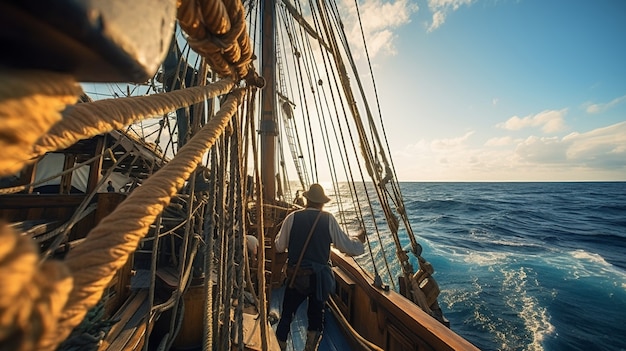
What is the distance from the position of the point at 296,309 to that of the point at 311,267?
442 mm

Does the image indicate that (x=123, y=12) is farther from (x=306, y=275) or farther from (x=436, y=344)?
(x=306, y=275)

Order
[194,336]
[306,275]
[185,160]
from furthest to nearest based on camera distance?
1. [194,336]
2. [306,275]
3. [185,160]

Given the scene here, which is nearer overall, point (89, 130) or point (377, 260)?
point (89, 130)

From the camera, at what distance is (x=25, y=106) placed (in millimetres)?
224

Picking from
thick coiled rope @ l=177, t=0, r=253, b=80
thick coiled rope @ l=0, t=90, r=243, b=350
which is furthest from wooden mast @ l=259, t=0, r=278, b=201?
thick coiled rope @ l=0, t=90, r=243, b=350

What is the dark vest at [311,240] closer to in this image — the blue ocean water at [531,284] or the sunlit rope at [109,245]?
the sunlit rope at [109,245]

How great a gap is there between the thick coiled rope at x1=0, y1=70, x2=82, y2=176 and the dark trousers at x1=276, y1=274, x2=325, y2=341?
2564 millimetres

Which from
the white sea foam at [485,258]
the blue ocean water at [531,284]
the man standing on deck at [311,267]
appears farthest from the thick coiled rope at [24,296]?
the white sea foam at [485,258]

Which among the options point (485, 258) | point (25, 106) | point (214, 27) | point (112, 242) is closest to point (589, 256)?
point (485, 258)

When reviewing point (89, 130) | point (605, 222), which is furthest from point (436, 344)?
point (605, 222)

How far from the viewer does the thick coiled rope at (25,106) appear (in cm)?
21

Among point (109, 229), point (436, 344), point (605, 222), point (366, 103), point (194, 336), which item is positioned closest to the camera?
point (109, 229)

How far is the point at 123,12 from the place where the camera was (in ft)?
0.88

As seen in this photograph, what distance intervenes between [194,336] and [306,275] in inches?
59.5
